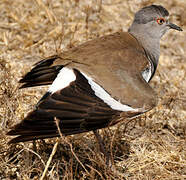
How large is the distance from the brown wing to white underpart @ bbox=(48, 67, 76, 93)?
0.23 feet

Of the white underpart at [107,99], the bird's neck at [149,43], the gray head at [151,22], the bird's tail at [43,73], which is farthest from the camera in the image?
the gray head at [151,22]

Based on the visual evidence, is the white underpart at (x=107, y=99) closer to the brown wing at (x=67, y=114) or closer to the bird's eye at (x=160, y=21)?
the brown wing at (x=67, y=114)

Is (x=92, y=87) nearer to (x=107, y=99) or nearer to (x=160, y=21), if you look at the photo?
(x=107, y=99)

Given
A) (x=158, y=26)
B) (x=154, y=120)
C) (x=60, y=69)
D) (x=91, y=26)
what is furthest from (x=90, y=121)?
(x=91, y=26)

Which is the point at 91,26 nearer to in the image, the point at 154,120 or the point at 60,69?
the point at 154,120

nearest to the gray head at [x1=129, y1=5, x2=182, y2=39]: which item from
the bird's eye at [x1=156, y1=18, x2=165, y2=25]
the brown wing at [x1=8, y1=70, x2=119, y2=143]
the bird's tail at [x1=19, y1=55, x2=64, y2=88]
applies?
the bird's eye at [x1=156, y1=18, x2=165, y2=25]

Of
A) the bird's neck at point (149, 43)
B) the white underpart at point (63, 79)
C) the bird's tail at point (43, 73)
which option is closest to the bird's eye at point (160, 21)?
the bird's neck at point (149, 43)

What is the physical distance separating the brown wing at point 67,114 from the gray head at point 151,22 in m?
1.40

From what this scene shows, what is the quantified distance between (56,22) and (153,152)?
2.53 m

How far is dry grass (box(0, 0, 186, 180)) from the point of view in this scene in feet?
10.7

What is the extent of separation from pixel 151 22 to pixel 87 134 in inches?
50.5

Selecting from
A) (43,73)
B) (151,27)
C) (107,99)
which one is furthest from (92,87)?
(151,27)

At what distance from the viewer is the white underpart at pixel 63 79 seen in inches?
119

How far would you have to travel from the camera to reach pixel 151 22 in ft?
13.9
